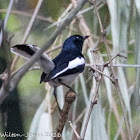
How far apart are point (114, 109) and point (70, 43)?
32 cm

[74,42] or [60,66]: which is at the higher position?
[74,42]

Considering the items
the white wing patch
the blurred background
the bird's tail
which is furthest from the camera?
the blurred background

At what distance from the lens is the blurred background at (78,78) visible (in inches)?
48.2

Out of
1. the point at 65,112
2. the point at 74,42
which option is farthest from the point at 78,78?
the point at 65,112

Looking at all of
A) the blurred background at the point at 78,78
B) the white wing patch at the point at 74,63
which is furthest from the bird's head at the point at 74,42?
the white wing patch at the point at 74,63

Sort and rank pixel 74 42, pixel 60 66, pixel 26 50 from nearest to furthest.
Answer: pixel 26 50
pixel 60 66
pixel 74 42

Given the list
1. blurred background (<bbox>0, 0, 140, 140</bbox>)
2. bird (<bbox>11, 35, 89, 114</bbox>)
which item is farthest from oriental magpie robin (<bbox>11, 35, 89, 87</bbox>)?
blurred background (<bbox>0, 0, 140, 140</bbox>)

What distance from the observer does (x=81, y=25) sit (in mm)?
1449

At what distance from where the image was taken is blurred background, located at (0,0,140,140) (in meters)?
1.22

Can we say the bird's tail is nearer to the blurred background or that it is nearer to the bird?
the bird

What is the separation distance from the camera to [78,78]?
136 centimetres

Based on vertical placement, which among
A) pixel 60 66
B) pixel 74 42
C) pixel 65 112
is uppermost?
pixel 74 42

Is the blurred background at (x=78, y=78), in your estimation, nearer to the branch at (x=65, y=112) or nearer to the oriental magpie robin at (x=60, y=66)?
the oriental magpie robin at (x=60, y=66)

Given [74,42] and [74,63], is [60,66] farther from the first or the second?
[74,42]
